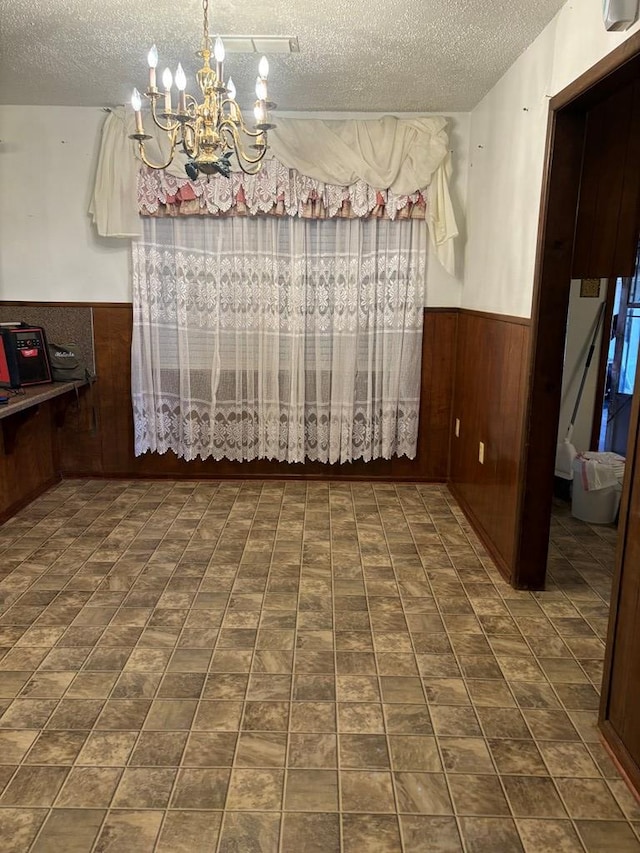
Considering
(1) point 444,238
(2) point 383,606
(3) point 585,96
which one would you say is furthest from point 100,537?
(3) point 585,96

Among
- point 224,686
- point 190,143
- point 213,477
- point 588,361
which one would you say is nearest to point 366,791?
point 224,686

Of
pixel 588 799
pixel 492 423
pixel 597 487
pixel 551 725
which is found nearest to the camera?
pixel 588 799

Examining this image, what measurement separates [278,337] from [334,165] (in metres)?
1.14

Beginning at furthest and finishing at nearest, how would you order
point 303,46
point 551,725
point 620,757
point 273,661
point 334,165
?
point 334,165 < point 303,46 < point 273,661 < point 551,725 < point 620,757

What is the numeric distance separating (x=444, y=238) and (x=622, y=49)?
217 cm

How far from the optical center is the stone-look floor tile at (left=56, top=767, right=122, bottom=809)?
1.75 metres

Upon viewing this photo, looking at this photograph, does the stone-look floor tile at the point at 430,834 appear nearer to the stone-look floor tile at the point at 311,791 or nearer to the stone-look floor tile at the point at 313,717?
the stone-look floor tile at the point at 311,791

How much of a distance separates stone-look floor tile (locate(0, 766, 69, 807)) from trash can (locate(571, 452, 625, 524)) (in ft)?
10.4

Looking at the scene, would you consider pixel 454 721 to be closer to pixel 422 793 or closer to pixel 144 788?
pixel 422 793

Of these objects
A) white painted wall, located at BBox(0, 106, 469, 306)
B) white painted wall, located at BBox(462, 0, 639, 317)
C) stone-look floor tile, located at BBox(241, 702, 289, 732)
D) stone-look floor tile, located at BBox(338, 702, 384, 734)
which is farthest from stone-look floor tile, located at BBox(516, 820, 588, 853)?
white painted wall, located at BBox(0, 106, 469, 306)

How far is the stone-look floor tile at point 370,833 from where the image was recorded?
162 cm

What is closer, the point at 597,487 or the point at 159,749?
the point at 159,749

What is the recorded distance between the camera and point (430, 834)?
1.67 metres

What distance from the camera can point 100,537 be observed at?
11.8 ft
